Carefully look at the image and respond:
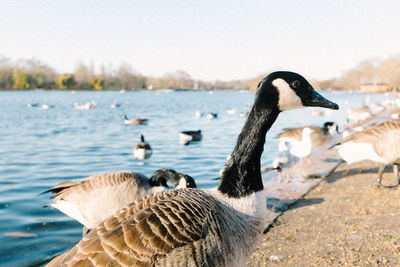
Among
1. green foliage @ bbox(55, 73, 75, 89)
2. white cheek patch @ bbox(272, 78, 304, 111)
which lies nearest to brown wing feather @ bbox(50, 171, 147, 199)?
white cheek patch @ bbox(272, 78, 304, 111)

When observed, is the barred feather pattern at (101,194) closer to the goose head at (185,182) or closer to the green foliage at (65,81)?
the goose head at (185,182)

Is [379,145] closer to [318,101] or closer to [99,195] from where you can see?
[318,101]

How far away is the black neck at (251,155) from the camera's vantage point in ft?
11.3

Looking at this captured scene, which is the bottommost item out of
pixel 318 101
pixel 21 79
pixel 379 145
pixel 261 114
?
pixel 379 145

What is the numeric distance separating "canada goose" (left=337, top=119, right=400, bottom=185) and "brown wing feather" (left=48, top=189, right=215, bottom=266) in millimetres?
6223

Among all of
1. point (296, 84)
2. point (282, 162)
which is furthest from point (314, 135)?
point (296, 84)

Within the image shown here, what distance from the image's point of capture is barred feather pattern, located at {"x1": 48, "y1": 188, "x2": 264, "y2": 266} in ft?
8.53

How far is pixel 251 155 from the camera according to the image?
11.3 ft

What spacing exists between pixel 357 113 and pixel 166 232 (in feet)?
92.7

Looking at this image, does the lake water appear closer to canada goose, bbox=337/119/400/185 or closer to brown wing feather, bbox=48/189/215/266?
brown wing feather, bbox=48/189/215/266

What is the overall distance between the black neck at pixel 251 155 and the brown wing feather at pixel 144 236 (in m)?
0.46

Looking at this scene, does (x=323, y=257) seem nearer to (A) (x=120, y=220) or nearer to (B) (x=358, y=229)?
(B) (x=358, y=229)

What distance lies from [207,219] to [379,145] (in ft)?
21.2

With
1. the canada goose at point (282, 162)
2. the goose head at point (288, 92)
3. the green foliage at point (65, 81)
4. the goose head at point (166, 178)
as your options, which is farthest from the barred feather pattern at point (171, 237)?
the green foliage at point (65, 81)
